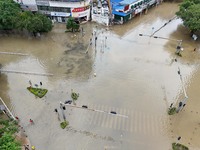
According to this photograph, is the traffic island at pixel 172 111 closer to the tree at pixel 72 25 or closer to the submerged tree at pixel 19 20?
the tree at pixel 72 25

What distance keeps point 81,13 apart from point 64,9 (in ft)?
14.3

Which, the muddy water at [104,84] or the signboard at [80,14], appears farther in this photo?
the signboard at [80,14]

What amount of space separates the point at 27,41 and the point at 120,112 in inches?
1150

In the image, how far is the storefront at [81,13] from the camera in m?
51.7

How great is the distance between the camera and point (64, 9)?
52.0 m

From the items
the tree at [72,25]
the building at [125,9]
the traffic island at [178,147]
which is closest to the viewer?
the traffic island at [178,147]

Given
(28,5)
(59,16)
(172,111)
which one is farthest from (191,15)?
(28,5)

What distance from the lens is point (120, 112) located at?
106ft

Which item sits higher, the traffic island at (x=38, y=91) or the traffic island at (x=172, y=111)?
the traffic island at (x=38, y=91)

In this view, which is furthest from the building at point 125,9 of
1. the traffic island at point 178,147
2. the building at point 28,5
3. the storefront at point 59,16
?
the traffic island at point 178,147

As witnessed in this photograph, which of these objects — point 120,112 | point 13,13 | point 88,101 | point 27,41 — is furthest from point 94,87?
point 13,13

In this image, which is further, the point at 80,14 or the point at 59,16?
the point at 59,16

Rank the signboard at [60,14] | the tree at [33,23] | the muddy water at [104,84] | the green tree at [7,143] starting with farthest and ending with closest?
the signboard at [60,14], the tree at [33,23], the muddy water at [104,84], the green tree at [7,143]

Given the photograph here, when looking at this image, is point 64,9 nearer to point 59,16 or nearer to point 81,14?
point 59,16
